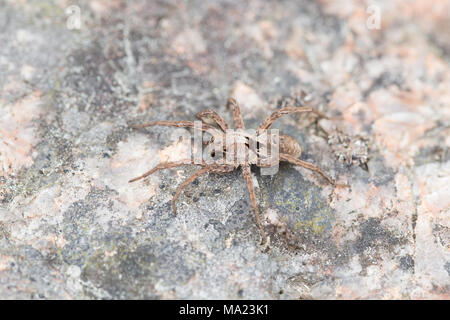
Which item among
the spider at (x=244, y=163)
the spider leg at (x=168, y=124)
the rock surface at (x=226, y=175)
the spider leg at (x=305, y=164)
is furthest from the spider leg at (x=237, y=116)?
the spider leg at (x=305, y=164)

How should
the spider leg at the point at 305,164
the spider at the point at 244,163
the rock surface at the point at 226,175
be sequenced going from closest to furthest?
the rock surface at the point at 226,175, the spider at the point at 244,163, the spider leg at the point at 305,164

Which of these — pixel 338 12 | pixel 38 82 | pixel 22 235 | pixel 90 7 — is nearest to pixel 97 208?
pixel 22 235

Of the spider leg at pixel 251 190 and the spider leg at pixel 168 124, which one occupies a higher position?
the spider leg at pixel 168 124

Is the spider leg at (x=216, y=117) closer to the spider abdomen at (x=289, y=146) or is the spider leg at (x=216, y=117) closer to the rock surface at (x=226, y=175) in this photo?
the rock surface at (x=226, y=175)

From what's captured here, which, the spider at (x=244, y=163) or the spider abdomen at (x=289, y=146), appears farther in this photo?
the spider abdomen at (x=289, y=146)

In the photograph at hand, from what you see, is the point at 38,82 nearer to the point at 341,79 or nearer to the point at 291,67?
the point at 291,67
